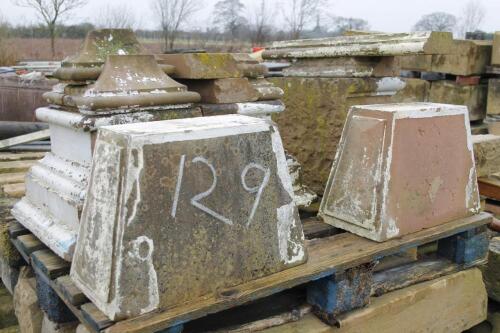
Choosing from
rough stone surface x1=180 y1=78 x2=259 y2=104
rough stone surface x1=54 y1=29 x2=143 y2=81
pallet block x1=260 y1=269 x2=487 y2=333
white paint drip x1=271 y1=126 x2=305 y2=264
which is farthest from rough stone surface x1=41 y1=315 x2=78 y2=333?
rough stone surface x1=180 y1=78 x2=259 y2=104

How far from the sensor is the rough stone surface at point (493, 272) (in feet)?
9.48

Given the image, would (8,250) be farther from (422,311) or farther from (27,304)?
(422,311)

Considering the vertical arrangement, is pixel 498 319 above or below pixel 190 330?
below

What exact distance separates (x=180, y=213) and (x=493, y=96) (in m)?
A: 4.56

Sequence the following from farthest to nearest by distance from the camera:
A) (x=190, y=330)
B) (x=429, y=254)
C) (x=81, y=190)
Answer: (x=429, y=254) → (x=81, y=190) → (x=190, y=330)

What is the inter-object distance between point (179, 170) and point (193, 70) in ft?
2.94

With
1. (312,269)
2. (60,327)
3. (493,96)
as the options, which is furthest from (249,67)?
(493,96)

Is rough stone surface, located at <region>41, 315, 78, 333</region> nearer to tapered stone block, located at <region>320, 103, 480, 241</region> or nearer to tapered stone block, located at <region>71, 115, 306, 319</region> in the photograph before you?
tapered stone block, located at <region>71, 115, 306, 319</region>

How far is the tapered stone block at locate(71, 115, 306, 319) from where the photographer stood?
61.9 inches

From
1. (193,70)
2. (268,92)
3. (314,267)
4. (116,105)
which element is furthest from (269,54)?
(314,267)

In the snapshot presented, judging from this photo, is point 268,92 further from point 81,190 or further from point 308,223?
point 81,190

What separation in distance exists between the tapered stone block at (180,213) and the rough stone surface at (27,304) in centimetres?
67

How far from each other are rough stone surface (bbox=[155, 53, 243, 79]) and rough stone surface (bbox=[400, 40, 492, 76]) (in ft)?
10.6

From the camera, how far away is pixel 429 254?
9.41 feet
